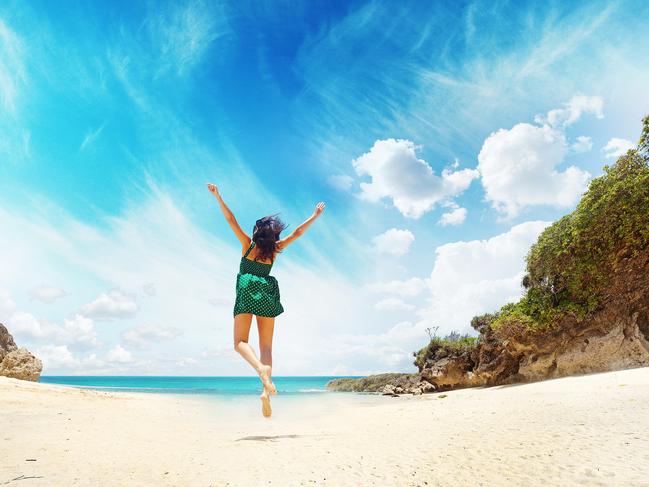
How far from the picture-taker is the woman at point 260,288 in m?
5.03

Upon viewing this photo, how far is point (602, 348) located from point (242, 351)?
52.9 feet

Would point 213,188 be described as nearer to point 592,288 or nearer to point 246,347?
point 246,347

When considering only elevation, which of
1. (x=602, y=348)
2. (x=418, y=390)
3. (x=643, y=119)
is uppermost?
(x=643, y=119)

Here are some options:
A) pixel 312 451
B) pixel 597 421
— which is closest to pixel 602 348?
pixel 597 421

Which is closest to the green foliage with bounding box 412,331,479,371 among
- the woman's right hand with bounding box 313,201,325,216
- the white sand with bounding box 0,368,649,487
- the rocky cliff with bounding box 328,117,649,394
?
the rocky cliff with bounding box 328,117,649,394

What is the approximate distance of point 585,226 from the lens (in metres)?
16.4

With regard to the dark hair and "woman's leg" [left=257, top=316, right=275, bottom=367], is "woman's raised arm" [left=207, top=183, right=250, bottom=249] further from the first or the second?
"woman's leg" [left=257, top=316, right=275, bottom=367]

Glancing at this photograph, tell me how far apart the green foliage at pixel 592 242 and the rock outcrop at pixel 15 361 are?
22.3 meters

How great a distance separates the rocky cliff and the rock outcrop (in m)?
21.9

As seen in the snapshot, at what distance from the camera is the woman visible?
5027mm

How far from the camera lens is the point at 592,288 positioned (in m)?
16.3

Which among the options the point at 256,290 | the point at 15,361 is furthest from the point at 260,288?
the point at 15,361

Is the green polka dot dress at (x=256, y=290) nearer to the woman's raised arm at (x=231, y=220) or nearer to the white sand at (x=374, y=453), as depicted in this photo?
the woman's raised arm at (x=231, y=220)

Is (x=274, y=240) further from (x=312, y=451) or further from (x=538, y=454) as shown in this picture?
(x=538, y=454)
